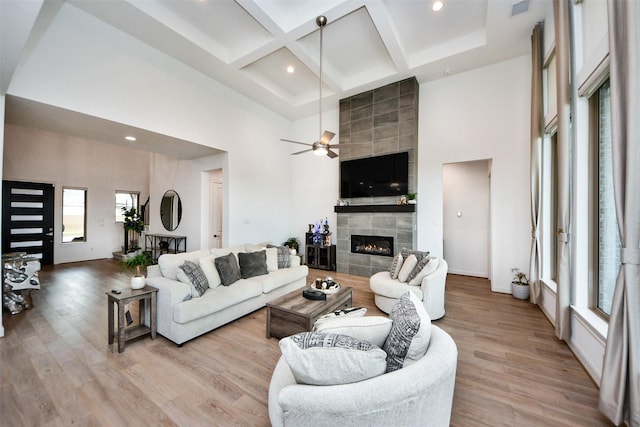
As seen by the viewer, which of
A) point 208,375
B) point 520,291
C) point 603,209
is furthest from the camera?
point 520,291

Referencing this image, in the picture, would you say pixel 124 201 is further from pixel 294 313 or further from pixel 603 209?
pixel 603 209

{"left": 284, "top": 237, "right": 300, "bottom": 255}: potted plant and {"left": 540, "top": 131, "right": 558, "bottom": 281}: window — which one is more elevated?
{"left": 540, "top": 131, "right": 558, "bottom": 281}: window

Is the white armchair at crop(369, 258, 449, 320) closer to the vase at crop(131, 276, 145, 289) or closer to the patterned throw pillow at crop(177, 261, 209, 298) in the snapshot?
the patterned throw pillow at crop(177, 261, 209, 298)

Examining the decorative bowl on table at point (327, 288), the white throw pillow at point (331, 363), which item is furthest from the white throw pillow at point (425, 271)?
the white throw pillow at point (331, 363)

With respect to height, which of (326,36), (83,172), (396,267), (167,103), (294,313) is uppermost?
(326,36)

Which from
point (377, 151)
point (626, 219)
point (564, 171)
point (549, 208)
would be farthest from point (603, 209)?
point (377, 151)

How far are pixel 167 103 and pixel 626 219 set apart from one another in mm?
5636

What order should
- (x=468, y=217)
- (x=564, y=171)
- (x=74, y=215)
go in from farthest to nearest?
(x=74, y=215) < (x=468, y=217) < (x=564, y=171)

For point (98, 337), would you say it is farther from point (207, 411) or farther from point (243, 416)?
point (243, 416)

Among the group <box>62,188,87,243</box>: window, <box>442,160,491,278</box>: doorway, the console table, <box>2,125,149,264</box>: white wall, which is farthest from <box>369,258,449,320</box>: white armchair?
<box>62,188,87,243</box>: window

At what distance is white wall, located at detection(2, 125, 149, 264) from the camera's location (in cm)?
628

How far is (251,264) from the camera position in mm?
3793

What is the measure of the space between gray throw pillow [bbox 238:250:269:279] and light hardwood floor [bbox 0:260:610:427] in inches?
23.0

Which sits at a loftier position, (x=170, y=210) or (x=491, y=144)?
(x=491, y=144)
